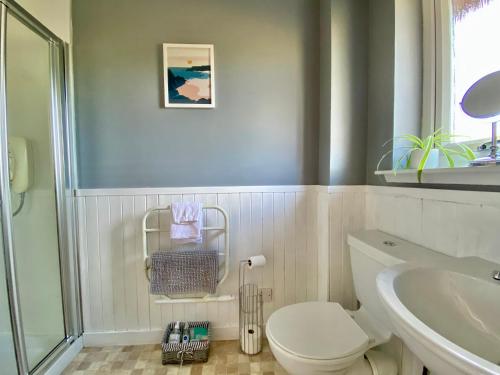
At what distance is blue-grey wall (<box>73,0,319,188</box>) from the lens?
1467 mm

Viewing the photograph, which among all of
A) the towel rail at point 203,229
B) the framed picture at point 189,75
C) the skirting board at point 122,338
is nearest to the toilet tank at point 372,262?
the towel rail at point 203,229

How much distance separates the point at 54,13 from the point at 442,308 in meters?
2.09

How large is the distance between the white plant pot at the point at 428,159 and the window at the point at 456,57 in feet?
0.47

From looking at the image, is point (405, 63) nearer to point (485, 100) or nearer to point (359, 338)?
point (485, 100)

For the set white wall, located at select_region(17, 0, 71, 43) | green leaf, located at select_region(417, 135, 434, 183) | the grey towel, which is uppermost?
white wall, located at select_region(17, 0, 71, 43)

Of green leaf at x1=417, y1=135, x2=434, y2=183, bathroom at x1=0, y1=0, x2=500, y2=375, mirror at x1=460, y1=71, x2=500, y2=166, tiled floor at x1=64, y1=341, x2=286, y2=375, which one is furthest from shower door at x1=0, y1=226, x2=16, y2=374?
mirror at x1=460, y1=71, x2=500, y2=166

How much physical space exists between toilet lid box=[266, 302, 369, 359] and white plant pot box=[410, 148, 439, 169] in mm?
738

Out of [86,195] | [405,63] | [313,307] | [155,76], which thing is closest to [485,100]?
[405,63]

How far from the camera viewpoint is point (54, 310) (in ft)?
4.75

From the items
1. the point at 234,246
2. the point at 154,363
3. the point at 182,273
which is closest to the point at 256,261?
the point at 234,246

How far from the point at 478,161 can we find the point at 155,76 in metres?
1.57

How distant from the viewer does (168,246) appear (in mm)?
1532

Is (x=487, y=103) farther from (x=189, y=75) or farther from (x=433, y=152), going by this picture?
(x=189, y=75)

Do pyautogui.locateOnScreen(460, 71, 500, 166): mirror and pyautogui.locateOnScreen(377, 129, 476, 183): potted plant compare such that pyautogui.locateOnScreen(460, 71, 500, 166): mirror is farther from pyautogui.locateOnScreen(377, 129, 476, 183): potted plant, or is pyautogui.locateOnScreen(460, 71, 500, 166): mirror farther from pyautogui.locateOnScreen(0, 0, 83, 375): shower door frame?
pyautogui.locateOnScreen(0, 0, 83, 375): shower door frame
